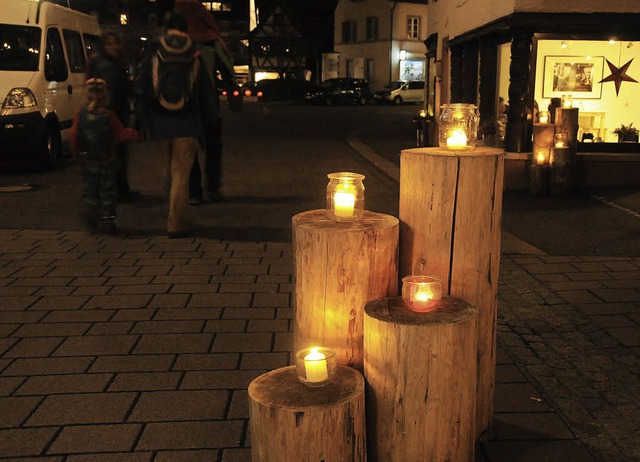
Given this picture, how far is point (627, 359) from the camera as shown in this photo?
4355mm

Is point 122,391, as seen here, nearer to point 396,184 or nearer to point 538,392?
point 538,392

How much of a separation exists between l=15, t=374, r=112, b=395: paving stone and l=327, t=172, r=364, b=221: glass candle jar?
1.59 meters

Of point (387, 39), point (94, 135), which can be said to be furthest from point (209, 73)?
point (387, 39)

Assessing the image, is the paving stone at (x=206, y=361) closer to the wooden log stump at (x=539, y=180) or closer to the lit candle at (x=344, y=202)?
the lit candle at (x=344, y=202)

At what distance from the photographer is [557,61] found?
11375mm

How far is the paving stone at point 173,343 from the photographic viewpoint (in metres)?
4.46

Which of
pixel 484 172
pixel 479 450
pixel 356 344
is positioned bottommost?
pixel 479 450

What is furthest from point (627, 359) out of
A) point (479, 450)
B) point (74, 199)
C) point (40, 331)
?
point (74, 199)

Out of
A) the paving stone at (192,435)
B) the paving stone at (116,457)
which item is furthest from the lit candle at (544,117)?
the paving stone at (116,457)

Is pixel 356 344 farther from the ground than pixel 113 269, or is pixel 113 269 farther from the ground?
pixel 356 344

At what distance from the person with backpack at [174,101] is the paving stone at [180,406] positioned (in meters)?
3.60

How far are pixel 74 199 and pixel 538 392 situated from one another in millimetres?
7448

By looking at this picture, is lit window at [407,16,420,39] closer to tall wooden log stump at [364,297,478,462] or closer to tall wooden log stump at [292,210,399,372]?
tall wooden log stump at [292,210,399,372]

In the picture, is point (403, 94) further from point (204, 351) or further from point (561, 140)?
point (204, 351)
